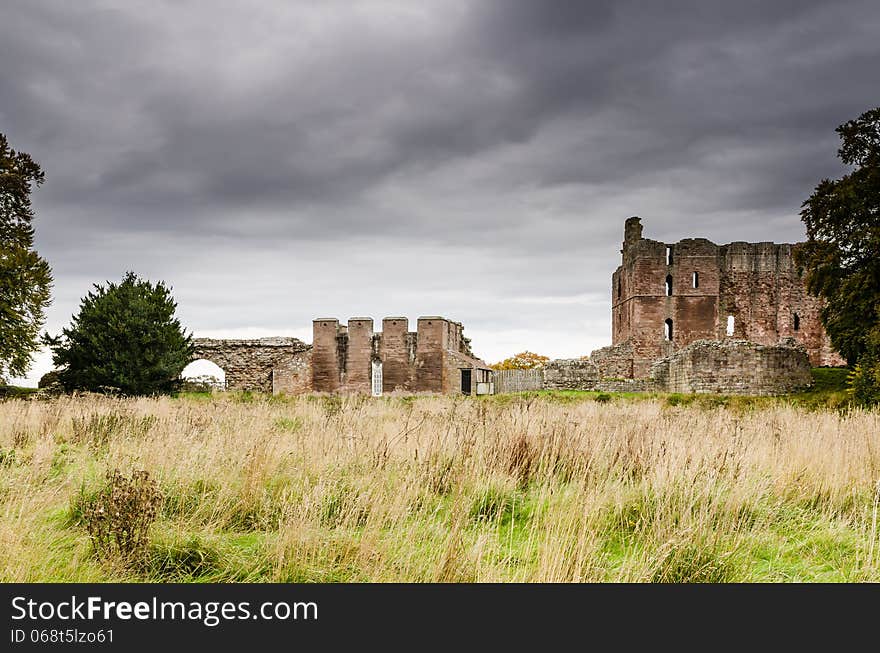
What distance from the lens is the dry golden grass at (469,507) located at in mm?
3754

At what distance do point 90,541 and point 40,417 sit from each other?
822 cm

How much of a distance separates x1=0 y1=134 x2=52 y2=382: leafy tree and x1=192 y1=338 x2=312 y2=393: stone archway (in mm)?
9511

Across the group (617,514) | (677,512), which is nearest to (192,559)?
(617,514)

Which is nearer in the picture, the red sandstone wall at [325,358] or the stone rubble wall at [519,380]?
the stone rubble wall at [519,380]

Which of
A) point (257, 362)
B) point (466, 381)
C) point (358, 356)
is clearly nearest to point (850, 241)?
point (466, 381)

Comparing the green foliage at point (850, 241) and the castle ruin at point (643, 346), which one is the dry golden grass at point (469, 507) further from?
the castle ruin at point (643, 346)

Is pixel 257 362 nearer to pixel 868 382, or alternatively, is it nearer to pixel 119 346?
pixel 119 346

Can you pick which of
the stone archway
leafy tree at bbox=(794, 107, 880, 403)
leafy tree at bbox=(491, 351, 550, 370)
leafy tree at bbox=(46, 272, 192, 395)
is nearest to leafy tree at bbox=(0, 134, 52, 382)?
leafy tree at bbox=(46, 272, 192, 395)

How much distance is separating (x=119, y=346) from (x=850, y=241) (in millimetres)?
27505

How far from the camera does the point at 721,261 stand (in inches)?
1741

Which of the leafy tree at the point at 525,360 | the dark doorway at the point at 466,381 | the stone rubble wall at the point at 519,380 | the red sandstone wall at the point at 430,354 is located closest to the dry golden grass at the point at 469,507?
the stone rubble wall at the point at 519,380

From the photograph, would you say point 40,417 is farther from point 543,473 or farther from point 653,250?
point 653,250

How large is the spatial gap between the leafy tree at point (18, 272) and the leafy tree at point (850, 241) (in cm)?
2944

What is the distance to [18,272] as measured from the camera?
23344mm
